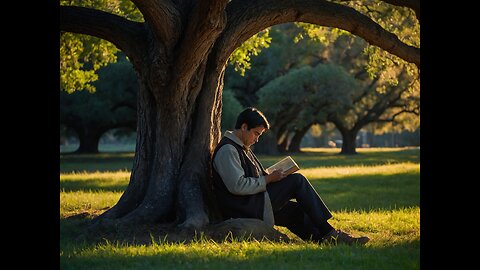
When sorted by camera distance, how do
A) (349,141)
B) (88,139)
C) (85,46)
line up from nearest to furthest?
(85,46)
(88,139)
(349,141)

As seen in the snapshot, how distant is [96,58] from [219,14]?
34.7 feet

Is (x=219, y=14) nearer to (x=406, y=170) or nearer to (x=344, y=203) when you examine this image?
(x=344, y=203)

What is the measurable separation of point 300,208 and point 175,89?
232 cm

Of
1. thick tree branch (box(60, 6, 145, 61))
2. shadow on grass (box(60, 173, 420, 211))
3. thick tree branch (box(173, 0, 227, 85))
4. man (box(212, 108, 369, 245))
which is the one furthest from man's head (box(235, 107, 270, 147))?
shadow on grass (box(60, 173, 420, 211))

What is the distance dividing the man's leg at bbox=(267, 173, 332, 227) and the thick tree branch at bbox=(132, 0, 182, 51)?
7.37ft

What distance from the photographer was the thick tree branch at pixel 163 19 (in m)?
8.18

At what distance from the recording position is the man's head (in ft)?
26.4

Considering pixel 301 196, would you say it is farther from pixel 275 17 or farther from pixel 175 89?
pixel 275 17

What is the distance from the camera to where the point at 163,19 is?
841 cm

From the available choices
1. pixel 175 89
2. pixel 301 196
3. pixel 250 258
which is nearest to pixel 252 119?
pixel 301 196

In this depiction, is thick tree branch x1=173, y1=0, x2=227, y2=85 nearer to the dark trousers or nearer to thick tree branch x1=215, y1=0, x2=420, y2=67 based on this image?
thick tree branch x1=215, y1=0, x2=420, y2=67

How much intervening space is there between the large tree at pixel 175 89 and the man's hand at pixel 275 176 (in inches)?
41.4

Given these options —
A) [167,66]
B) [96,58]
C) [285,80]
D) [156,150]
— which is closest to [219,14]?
[167,66]
